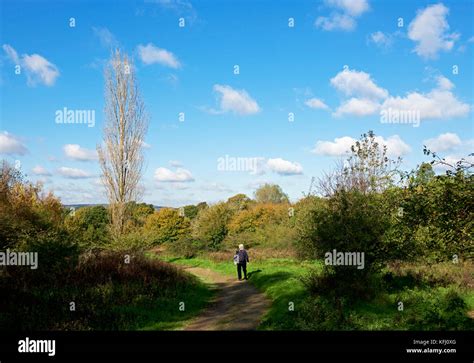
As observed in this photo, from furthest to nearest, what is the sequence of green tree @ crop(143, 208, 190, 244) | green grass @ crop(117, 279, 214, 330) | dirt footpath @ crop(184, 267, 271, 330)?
green tree @ crop(143, 208, 190, 244) → green grass @ crop(117, 279, 214, 330) → dirt footpath @ crop(184, 267, 271, 330)

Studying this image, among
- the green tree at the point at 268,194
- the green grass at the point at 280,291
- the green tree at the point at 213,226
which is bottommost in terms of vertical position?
the green grass at the point at 280,291

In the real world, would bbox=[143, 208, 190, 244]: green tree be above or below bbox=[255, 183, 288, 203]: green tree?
below

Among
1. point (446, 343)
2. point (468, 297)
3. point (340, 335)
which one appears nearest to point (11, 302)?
point (340, 335)

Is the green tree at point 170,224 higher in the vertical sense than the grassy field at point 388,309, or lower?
higher

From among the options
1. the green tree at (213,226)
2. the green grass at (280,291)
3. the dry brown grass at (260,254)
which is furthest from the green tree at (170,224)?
the green grass at (280,291)

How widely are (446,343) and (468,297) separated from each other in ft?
23.0

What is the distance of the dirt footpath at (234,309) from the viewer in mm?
11922

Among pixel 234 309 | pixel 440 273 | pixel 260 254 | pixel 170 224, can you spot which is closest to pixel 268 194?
pixel 170 224

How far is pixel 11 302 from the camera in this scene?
11.6 m

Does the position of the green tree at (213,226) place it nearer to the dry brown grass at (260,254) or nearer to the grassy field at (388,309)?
the dry brown grass at (260,254)

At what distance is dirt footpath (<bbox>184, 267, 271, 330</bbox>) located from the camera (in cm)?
1192

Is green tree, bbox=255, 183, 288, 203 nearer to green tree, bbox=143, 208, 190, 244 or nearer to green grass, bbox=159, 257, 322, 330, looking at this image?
green tree, bbox=143, 208, 190, 244

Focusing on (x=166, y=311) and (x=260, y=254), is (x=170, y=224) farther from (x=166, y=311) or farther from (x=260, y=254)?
(x=166, y=311)

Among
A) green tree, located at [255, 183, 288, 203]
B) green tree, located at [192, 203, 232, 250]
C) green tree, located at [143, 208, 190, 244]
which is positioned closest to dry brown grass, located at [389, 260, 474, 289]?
green tree, located at [192, 203, 232, 250]
